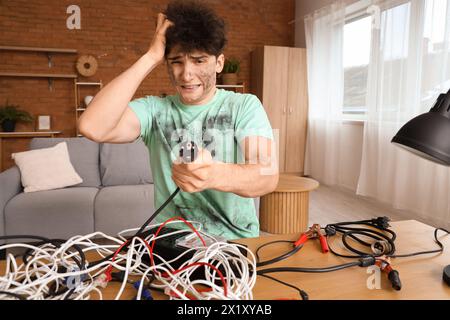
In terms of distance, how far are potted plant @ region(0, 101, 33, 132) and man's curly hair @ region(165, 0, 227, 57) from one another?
13.7 ft

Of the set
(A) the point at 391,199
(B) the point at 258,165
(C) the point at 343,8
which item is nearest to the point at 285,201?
(A) the point at 391,199

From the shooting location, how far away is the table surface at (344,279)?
0.58 m

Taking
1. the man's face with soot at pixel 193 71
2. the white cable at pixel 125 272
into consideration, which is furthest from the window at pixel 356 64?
the white cable at pixel 125 272

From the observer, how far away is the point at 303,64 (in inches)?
196

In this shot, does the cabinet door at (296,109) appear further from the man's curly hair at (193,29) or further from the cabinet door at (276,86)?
the man's curly hair at (193,29)

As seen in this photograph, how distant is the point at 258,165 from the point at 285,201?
178 cm

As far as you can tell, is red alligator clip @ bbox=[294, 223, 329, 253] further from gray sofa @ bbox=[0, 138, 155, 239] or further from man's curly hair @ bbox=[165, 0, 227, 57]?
gray sofa @ bbox=[0, 138, 155, 239]

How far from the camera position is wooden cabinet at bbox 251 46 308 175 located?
191 inches

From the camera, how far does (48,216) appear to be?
2.17 meters

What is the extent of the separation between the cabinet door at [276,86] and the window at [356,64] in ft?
3.03

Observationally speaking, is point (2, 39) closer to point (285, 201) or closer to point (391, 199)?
point (285, 201)

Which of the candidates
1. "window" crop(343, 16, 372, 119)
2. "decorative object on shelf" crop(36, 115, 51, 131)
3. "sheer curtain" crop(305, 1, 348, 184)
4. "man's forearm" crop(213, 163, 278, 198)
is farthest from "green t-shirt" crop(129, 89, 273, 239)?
"decorative object on shelf" crop(36, 115, 51, 131)
